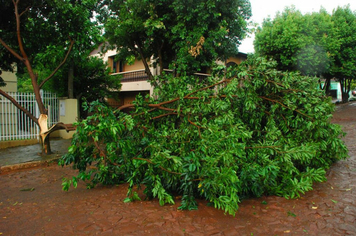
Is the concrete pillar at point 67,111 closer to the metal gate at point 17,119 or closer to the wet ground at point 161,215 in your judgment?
the metal gate at point 17,119

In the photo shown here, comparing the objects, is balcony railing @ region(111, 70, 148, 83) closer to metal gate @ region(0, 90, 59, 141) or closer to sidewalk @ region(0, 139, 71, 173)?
metal gate @ region(0, 90, 59, 141)

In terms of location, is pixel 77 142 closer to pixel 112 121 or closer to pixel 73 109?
pixel 112 121

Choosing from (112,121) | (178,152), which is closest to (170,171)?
(178,152)

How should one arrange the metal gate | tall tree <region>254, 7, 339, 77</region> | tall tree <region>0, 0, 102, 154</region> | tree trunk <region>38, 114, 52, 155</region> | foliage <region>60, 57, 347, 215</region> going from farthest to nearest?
tall tree <region>254, 7, 339, 77</region> < the metal gate < tall tree <region>0, 0, 102, 154</region> < tree trunk <region>38, 114, 52, 155</region> < foliage <region>60, 57, 347, 215</region>

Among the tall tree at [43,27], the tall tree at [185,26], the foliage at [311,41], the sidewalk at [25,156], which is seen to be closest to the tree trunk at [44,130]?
the tall tree at [43,27]

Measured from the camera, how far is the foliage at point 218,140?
3900mm

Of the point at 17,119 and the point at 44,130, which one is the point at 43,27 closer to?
the point at 44,130

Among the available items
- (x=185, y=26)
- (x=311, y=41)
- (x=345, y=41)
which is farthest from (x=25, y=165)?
(x=345, y=41)

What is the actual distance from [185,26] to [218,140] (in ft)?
23.0

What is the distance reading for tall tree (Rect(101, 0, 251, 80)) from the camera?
9556 millimetres

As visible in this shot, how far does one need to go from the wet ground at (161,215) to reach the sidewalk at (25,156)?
221cm

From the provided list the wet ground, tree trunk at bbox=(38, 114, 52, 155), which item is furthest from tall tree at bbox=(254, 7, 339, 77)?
tree trunk at bbox=(38, 114, 52, 155)

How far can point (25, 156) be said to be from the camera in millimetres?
7969

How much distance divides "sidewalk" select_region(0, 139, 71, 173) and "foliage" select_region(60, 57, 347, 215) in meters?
3.07
